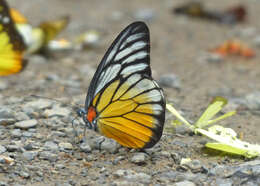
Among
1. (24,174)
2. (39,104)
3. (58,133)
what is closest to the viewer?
(24,174)

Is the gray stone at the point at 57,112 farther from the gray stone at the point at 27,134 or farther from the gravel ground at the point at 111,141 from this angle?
the gray stone at the point at 27,134

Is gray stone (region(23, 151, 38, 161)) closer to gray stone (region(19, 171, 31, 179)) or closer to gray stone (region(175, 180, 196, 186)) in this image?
gray stone (region(19, 171, 31, 179))

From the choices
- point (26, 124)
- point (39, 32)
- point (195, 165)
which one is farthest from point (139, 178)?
point (39, 32)

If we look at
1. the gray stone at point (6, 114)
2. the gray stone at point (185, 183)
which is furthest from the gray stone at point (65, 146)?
the gray stone at point (185, 183)

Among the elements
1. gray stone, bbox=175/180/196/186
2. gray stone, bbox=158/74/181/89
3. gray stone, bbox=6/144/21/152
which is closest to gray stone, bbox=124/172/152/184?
gray stone, bbox=175/180/196/186

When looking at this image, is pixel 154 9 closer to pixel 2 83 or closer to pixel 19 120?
pixel 2 83

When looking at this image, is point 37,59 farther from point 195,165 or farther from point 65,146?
point 195,165

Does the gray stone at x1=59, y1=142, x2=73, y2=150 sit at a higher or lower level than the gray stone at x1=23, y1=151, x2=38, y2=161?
higher
